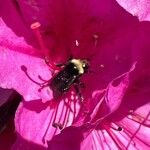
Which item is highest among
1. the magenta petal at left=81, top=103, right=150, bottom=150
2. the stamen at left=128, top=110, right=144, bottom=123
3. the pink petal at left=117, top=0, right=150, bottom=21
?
the pink petal at left=117, top=0, right=150, bottom=21

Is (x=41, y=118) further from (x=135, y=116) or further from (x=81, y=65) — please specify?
(x=135, y=116)

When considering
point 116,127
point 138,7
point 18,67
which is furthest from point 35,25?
point 116,127

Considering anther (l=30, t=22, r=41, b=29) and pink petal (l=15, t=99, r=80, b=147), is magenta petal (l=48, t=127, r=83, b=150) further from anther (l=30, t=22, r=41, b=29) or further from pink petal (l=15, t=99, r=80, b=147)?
anther (l=30, t=22, r=41, b=29)

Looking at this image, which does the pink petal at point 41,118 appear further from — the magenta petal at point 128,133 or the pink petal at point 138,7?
the pink petal at point 138,7

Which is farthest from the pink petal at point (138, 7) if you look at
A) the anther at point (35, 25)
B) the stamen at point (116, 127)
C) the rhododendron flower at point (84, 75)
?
the stamen at point (116, 127)

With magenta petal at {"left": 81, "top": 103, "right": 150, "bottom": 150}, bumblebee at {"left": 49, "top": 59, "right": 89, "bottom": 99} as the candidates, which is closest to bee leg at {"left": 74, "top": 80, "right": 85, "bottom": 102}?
bumblebee at {"left": 49, "top": 59, "right": 89, "bottom": 99}

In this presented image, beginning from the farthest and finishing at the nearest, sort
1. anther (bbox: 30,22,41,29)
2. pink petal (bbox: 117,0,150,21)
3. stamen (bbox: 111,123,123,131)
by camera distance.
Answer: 1. stamen (bbox: 111,123,123,131)
2. anther (bbox: 30,22,41,29)
3. pink petal (bbox: 117,0,150,21)
